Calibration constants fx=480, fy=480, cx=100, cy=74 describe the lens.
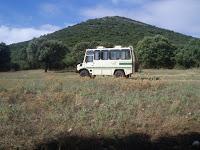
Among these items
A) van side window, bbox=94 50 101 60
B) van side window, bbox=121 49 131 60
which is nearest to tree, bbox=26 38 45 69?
van side window, bbox=94 50 101 60

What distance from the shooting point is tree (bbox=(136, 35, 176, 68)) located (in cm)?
7894

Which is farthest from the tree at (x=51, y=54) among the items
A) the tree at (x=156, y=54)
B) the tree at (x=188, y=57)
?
the tree at (x=188, y=57)

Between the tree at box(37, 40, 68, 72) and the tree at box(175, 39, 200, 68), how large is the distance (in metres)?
18.4

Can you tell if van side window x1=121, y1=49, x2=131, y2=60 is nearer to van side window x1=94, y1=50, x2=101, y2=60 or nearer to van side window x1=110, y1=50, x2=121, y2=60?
van side window x1=110, y1=50, x2=121, y2=60

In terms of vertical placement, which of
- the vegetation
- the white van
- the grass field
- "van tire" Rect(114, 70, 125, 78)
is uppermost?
the vegetation

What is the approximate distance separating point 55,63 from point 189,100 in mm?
56986

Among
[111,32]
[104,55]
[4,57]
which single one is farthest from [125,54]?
[111,32]

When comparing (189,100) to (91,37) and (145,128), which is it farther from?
(91,37)

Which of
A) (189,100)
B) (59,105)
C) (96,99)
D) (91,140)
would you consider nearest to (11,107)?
(59,105)

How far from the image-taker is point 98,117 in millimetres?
14320

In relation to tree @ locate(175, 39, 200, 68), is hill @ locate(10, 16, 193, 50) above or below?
above

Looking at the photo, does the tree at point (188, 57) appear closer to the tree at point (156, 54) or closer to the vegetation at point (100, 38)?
the vegetation at point (100, 38)

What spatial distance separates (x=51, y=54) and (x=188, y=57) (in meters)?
21.3

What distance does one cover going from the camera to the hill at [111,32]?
10694 cm
